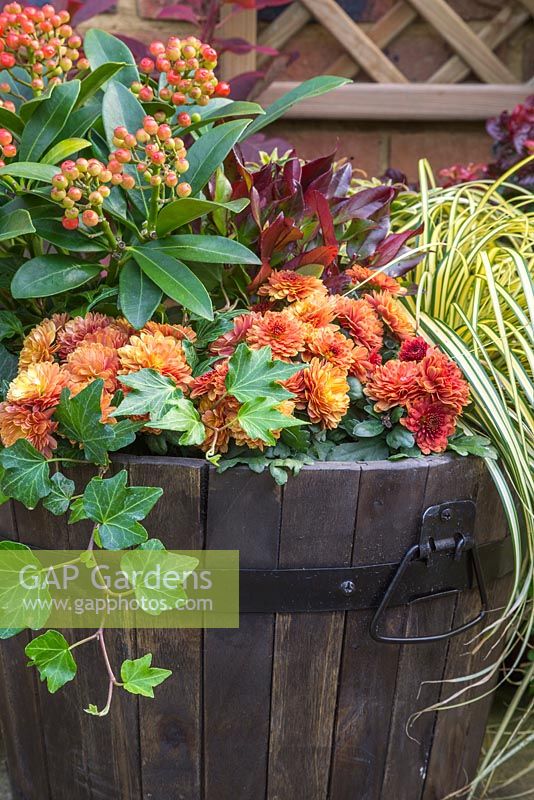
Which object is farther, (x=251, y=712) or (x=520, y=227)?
(x=520, y=227)

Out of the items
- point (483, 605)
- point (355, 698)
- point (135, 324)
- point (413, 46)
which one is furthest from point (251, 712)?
point (413, 46)

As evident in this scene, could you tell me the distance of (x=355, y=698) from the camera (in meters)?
0.98

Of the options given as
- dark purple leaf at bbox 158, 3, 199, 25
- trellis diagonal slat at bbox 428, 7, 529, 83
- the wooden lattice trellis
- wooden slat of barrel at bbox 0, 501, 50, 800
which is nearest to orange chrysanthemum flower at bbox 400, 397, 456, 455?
→ wooden slat of barrel at bbox 0, 501, 50, 800

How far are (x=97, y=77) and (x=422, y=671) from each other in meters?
0.90

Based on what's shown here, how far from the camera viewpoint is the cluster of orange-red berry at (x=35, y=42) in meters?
0.92

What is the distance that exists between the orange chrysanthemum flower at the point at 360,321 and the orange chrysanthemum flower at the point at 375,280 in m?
0.09

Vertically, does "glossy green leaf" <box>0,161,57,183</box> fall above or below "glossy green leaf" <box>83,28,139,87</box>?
below

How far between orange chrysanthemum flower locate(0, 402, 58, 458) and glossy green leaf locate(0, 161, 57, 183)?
27cm

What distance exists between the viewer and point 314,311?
0.99 m

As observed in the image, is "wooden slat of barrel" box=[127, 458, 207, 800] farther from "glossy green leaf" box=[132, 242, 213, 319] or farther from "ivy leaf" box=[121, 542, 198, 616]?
"glossy green leaf" box=[132, 242, 213, 319]

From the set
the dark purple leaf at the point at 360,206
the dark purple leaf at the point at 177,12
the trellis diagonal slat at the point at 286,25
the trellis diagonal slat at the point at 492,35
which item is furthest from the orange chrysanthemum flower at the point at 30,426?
the trellis diagonal slat at the point at 492,35

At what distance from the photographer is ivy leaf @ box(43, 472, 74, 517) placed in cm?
86

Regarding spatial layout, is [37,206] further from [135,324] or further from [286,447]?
[286,447]

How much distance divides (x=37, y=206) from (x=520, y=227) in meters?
0.81
